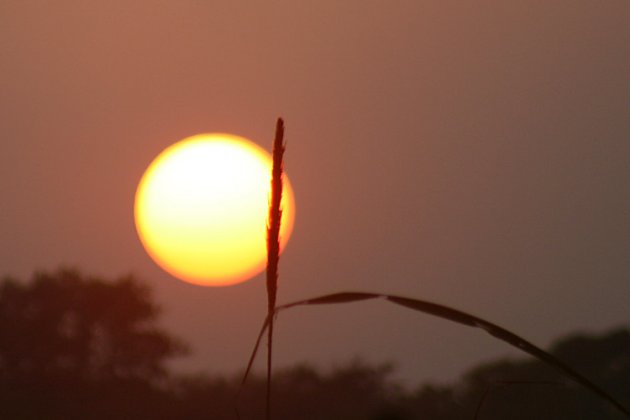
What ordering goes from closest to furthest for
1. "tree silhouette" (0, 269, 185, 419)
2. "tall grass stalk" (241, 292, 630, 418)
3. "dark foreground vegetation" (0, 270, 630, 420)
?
"tall grass stalk" (241, 292, 630, 418), "dark foreground vegetation" (0, 270, 630, 420), "tree silhouette" (0, 269, 185, 419)

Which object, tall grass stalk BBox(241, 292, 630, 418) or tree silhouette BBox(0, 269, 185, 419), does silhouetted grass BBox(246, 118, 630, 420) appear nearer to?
tall grass stalk BBox(241, 292, 630, 418)

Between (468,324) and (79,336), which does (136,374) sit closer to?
(79,336)

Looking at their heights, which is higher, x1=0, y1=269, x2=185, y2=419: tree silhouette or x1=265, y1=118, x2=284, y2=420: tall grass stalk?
x1=265, y1=118, x2=284, y2=420: tall grass stalk

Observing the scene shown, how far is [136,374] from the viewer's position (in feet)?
94.6

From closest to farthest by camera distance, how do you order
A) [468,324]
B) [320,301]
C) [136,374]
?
[468,324]
[320,301]
[136,374]

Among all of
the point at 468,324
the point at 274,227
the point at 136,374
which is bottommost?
the point at 136,374

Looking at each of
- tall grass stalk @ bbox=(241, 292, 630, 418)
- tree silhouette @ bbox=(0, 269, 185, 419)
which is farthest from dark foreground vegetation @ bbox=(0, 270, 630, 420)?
tall grass stalk @ bbox=(241, 292, 630, 418)

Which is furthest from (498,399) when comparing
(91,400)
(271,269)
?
(271,269)

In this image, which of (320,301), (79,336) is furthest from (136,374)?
(320,301)

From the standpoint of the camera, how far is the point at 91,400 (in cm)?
2231

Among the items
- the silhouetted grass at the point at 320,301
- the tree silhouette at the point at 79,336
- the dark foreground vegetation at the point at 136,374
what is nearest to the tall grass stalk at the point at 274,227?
the silhouetted grass at the point at 320,301

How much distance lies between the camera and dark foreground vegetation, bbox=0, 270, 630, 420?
17.3 m

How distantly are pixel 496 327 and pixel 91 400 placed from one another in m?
20.5

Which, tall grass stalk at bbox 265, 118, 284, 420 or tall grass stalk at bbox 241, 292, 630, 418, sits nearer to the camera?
tall grass stalk at bbox 241, 292, 630, 418
